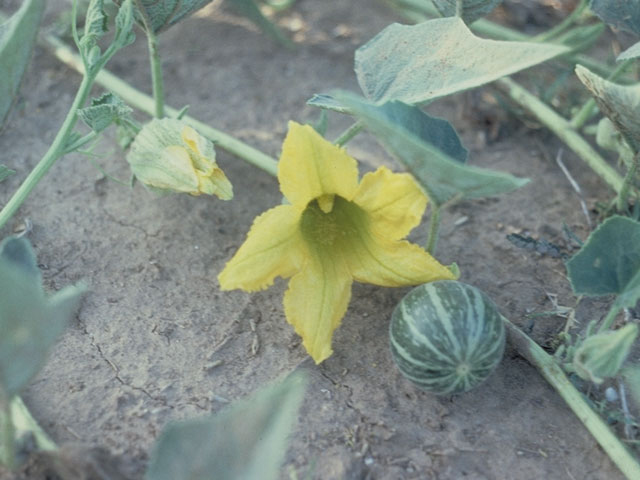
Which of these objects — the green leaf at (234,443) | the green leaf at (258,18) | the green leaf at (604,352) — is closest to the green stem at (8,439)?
the green leaf at (234,443)

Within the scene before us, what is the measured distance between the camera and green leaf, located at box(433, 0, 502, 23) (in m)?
1.99

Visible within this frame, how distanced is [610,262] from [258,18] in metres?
1.71

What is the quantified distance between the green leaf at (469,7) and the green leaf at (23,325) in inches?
50.3

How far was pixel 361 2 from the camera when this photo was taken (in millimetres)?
3223

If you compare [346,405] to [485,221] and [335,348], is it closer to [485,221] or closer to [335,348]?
[335,348]

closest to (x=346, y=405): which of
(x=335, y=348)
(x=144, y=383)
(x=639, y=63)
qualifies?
(x=335, y=348)

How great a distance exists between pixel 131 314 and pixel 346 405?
0.56 m

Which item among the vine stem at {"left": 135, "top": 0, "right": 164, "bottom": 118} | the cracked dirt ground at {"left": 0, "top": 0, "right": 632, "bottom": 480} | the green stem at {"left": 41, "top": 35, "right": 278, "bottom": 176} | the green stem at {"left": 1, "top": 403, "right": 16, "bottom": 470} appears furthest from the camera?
the green stem at {"left": 41, "top": 35, "right": 278, "bottom": 176}

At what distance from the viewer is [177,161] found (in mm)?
1791

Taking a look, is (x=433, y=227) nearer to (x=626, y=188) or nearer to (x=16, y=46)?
(x=626, y=188)

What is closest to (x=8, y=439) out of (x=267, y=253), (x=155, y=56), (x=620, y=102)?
(x=267, y=253)

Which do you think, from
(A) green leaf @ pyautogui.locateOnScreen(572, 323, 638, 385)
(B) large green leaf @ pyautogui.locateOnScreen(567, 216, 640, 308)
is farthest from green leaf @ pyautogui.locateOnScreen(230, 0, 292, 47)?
(A) green leaf @ pyautogui.locateOnScreen(572, 323, 638, 385)

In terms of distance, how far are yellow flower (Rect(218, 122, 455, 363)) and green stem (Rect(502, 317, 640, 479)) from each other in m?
0.25

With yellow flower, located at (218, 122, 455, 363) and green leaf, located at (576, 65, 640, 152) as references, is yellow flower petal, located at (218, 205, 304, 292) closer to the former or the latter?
yellow flower, located at (218, 122, 455, 363)
